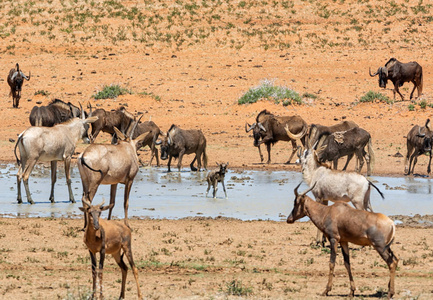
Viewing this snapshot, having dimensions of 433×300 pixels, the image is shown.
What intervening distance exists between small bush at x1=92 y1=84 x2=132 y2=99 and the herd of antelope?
665 cm

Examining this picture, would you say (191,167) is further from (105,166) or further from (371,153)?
(105,166)

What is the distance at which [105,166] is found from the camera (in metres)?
12.7

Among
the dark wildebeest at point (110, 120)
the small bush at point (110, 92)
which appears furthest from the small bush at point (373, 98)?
the dark wildebeest at point (110, 120)

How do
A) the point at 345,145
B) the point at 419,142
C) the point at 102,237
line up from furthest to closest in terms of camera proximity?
the point at 419,142 < the point at 345,145 < the point at 102,237

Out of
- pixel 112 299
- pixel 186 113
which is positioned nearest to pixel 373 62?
pixel 186 113

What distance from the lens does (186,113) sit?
29328 millimetres

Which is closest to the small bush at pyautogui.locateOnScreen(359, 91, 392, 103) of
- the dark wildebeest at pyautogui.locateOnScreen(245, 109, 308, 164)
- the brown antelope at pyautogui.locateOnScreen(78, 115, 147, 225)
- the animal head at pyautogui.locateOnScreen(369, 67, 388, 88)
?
the animal head at pyautogui.locateOnScreen(369, 67, 388, 88)

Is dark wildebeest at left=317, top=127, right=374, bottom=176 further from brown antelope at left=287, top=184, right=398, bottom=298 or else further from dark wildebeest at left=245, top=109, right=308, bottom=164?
brown antelope at left=287, top=184, right=398, bottom=298

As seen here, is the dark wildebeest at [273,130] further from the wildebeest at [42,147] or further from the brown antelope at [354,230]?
the brown antelope at [354,230]

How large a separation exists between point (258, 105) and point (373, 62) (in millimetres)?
Result: 10391

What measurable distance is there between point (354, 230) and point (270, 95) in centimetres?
2207

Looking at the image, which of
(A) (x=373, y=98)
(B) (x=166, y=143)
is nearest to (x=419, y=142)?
(B) (x=166, y=143)

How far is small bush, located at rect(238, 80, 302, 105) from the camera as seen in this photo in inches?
Result: 1191

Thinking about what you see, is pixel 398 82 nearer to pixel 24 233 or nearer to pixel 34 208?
pixel 34 208
